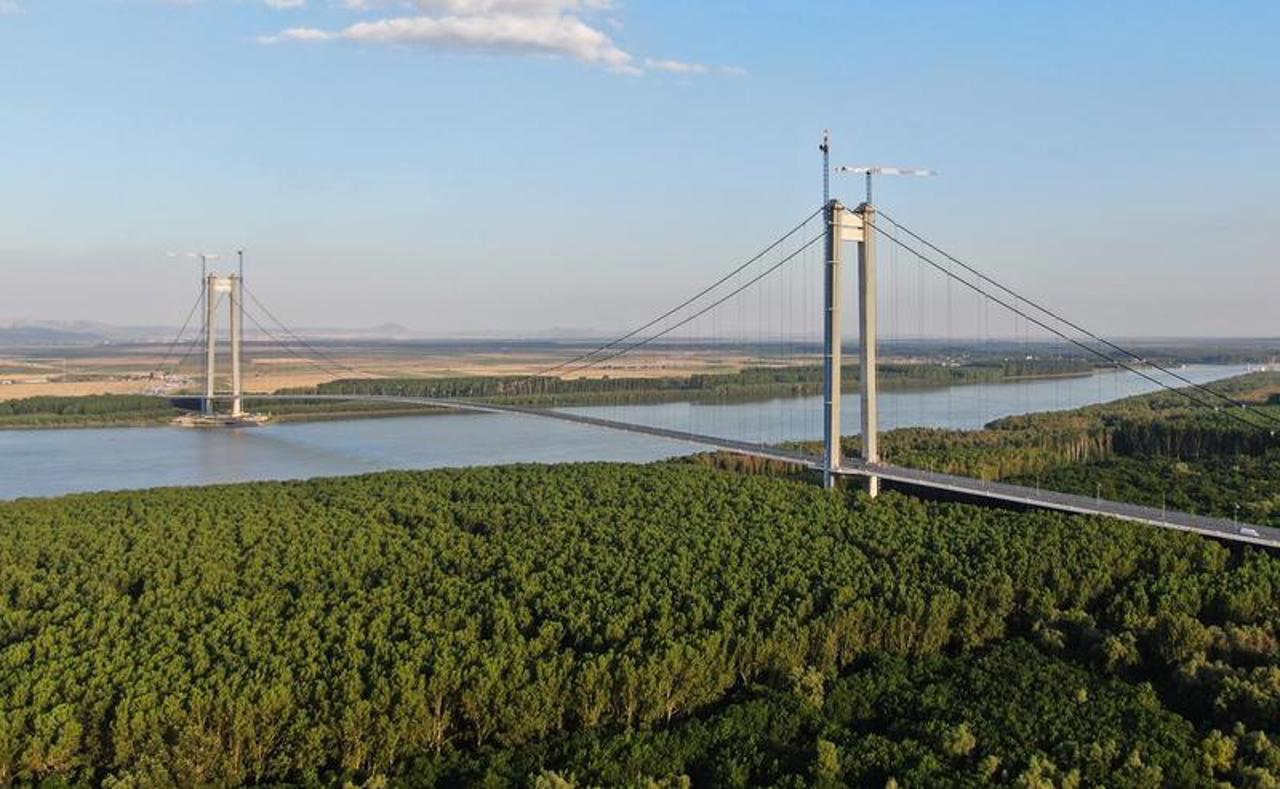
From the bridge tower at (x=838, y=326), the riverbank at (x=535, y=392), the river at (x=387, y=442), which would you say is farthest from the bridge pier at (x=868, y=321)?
the riverbank at (x=535, y=392)

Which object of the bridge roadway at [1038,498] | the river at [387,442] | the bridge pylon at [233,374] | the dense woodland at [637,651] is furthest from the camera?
the bridge pylon at [233,374]

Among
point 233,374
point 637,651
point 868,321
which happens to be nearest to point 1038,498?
point 868,321

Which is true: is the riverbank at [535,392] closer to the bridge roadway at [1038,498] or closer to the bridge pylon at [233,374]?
the bridge pylon at [233,374]

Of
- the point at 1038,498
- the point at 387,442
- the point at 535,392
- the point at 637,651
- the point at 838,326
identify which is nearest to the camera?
the point at 637,651

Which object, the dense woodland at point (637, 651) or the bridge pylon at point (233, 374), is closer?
the dense woodland at point (637, 651)

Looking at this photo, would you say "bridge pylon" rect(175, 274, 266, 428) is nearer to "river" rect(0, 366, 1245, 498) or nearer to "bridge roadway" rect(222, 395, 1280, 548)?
"river" rect(0, 366, 1245, 498)

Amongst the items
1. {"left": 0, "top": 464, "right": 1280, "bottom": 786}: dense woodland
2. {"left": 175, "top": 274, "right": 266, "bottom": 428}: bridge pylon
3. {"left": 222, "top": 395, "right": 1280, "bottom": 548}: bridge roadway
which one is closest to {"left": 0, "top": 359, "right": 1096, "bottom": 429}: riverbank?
{"left": 175, "top": 274, "right": 266, "bottom": 428}: bridge pylon

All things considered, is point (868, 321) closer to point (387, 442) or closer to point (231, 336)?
point (387, 442)
